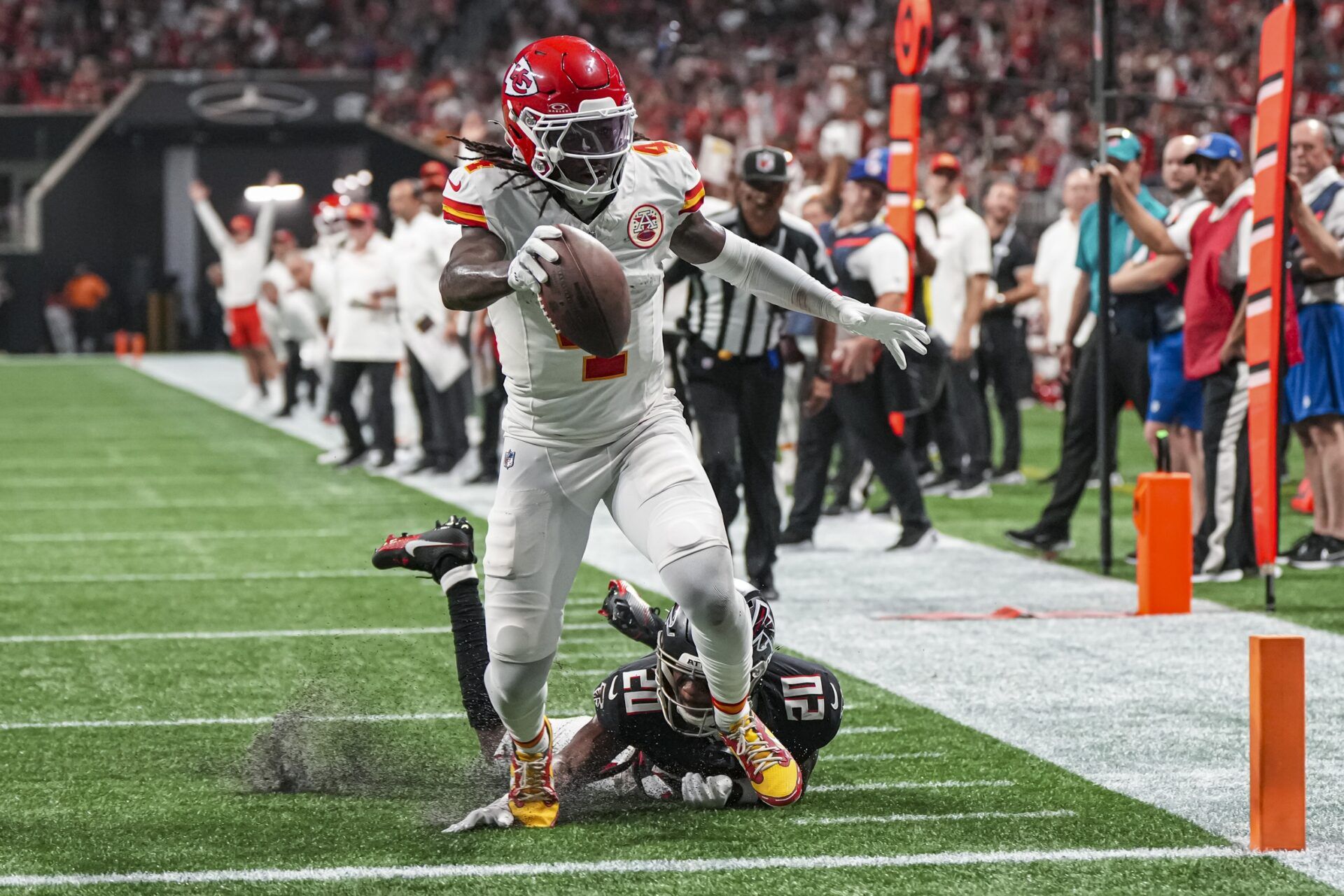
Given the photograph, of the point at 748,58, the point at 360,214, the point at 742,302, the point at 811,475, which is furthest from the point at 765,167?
the point at 748,58

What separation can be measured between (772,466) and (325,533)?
3.32 metres

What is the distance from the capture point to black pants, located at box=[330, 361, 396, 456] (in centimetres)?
1355

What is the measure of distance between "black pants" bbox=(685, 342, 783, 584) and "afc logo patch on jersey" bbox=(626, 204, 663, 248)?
10.8 feet

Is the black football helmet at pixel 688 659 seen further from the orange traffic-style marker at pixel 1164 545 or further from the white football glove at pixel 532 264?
the orange traffic-style marker at pixel 1164 545

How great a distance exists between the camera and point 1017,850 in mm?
4109

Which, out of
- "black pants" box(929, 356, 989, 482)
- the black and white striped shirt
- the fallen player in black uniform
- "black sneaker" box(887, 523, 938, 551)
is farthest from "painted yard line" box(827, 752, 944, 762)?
"black pants" box(929, 356, 989, 482)

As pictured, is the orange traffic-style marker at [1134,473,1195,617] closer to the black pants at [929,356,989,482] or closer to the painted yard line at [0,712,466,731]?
the painted yard line at [0,712,466,731]

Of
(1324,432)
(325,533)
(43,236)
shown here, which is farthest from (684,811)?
(43,236)

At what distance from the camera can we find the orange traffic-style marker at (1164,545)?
729 centimetres

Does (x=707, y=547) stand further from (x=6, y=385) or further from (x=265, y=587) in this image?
(x=6, y=385)

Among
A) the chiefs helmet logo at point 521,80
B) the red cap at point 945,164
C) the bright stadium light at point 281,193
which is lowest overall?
the chiefs helmet logo at point 521,80

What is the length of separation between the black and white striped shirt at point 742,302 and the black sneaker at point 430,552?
283cm

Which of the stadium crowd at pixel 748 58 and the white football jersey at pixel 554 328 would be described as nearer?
the white football jersey at pixel 554 328

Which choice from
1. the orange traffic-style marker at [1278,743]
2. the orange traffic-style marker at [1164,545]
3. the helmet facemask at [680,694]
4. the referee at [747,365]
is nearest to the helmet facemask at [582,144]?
the helmet facemask at [680,694]
